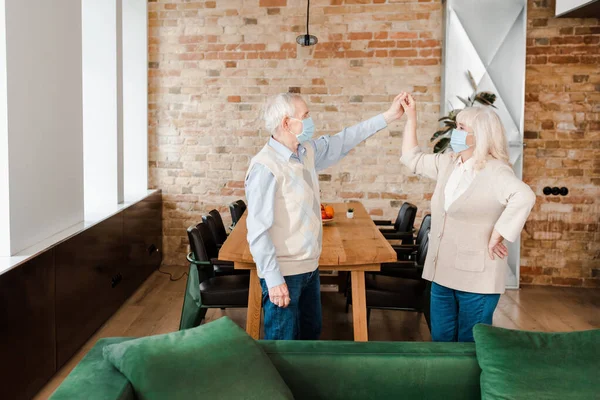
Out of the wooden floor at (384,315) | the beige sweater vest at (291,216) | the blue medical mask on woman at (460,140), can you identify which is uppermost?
the blue medical mask on woman at (460,140)

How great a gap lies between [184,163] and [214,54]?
3.81 feet

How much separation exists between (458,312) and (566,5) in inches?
143

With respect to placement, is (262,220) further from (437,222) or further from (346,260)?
(437,222)

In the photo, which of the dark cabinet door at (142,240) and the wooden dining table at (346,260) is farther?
the dark cabinet door at (142,240)

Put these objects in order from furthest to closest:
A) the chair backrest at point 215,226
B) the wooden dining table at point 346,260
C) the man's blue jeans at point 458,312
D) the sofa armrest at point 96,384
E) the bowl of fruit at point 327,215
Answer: the chair backrest at point 215,226, the bowl of fruit at point 327,215, the wooden dining table at point 346,260, the man's blue jeans at point 458,312, the sofa armrest at point 96,384

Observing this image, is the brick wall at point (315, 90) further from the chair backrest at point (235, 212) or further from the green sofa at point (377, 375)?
the green sofa at point (377, 375)

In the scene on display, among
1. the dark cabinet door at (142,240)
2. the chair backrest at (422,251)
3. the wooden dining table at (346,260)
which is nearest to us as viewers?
the wooden dining table at (346,260)

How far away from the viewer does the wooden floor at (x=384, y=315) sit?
175 inches

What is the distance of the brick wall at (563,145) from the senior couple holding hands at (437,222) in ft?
11.0

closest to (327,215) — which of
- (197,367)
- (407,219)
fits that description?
(407,219)

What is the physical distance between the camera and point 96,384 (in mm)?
1778

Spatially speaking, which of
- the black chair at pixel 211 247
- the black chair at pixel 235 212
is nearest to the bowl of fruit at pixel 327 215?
the black chair at pixel 211 247

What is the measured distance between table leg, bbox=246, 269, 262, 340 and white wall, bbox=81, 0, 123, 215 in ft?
7.65

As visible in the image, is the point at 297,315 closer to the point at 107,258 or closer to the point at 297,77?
the point at 107,258
